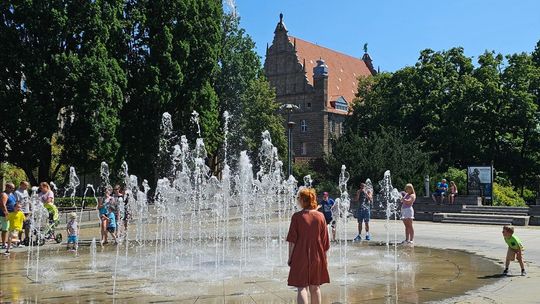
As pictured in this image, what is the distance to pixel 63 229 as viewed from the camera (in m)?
19.9

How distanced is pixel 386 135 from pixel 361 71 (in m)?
51.3

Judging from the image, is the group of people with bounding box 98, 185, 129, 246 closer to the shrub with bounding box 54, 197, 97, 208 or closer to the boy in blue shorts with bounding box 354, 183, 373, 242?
the boy in blue shorts with bounding box 354, 183, 373, 242

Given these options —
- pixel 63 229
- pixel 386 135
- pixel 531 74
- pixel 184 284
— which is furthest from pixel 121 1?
pixel 531 74

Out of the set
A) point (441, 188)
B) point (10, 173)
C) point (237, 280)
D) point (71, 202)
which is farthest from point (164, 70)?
point (237, 280)

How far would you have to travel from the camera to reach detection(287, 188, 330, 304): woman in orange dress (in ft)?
19.6

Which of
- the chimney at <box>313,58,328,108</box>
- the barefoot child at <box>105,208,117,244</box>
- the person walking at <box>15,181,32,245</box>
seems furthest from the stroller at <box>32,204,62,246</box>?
the chimney at <box>313,58,328,108</box>

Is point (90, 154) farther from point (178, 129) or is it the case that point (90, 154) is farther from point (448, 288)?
point (448, 288)

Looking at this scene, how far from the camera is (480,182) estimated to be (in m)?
29.1

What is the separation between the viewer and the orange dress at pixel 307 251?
599 centimetres

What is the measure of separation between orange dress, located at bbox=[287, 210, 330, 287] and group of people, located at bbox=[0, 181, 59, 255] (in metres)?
9.49

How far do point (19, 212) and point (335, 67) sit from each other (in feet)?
219

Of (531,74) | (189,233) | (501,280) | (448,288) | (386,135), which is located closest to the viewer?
(448,288)

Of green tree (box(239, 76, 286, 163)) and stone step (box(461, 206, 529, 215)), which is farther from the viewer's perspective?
green tree (box(239, 76, 286, 163))

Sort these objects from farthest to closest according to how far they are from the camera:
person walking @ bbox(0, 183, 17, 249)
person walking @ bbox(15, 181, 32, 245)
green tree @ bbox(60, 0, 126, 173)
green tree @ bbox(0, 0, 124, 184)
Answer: green tree @ bbox(60, 0, 126, 173) → green tree @ bbox(0, 0, 124, 184) → person walking @ bbox(15, 181, 32, 245) → person walking @ bbox(0, 183, 17, 249)
